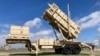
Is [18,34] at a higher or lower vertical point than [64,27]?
lower

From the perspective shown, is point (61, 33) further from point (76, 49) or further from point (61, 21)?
point (76, 49)

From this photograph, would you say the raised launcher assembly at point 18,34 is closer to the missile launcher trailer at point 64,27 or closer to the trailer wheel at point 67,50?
the missile launcher trailer at point 64,27

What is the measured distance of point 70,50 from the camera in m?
25.6

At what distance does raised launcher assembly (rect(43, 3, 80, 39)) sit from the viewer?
83.3ft

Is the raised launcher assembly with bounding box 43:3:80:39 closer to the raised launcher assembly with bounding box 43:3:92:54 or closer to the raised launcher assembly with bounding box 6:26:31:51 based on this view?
the raised launcher assembly with bounding box 43:3:92:54

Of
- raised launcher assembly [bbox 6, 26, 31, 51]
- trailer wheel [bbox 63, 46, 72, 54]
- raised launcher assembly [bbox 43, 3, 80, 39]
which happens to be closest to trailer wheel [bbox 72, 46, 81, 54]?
trailer wheel [bbox 63, 46, 72, 54]

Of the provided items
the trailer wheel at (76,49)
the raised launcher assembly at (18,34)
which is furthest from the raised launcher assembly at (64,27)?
the raised launcher assembly at (18,34)

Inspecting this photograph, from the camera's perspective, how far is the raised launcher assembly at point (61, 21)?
83.3ft

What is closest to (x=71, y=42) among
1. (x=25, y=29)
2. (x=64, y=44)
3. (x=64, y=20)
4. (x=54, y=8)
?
(x=64, y=44)

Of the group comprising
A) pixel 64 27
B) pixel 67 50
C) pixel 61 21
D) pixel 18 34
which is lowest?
pixel 67 50

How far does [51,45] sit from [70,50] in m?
2.21

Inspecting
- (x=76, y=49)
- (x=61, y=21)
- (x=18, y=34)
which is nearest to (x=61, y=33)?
(x=61, y=21)

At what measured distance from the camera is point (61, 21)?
84.3ft

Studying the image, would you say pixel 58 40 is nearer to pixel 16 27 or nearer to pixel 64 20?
pixel 64 20
